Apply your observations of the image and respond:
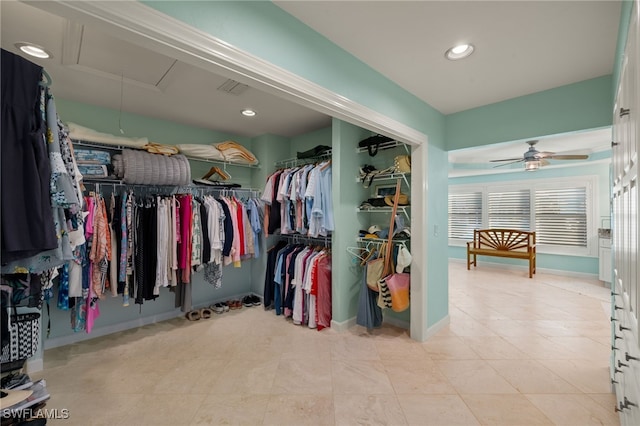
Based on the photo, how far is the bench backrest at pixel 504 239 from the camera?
5.54 m

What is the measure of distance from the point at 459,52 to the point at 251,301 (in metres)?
3.52

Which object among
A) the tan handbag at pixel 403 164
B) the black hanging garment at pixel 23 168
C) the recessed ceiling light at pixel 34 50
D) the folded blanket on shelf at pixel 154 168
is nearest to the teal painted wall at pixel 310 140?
the tan handbag at pixel 403 164

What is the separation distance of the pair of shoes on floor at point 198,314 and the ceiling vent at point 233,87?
251cm

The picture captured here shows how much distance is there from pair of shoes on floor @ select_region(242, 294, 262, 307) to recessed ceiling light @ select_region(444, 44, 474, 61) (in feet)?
11.2

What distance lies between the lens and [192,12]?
3.55 feet

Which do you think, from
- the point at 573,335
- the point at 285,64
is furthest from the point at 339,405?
the point at 573,335

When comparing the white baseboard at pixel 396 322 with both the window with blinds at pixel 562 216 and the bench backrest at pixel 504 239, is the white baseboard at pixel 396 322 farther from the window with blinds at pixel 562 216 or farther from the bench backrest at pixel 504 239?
the window with blinds at pixel 562 216

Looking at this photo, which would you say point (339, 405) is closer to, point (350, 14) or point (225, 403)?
point (225, 403)

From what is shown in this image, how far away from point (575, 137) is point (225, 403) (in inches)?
216

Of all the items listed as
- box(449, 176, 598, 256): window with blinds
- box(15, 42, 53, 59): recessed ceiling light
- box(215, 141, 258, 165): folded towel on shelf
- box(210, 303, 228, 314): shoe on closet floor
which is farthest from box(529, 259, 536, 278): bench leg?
box(15, 42, 53, 59): recessed ceiling light

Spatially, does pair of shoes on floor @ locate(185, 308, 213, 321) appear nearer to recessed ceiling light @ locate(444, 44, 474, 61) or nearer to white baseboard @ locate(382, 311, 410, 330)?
white baseboard @ locate(382, 311, 410, 330)

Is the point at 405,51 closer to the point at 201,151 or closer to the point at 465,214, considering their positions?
the point at 201,151

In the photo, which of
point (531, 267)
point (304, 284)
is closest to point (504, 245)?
point (531, 267)

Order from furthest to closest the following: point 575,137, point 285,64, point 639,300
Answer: point 575,137 < point 285,64 < point 639,300
